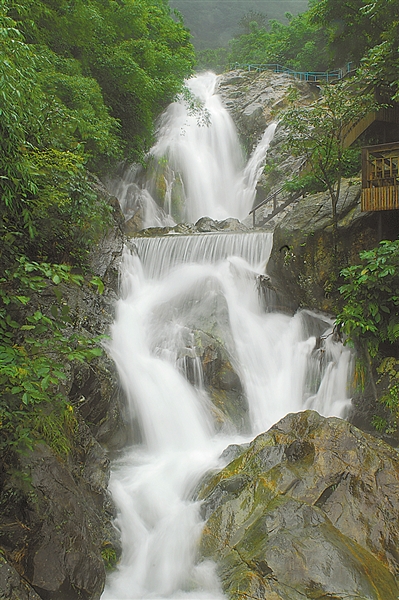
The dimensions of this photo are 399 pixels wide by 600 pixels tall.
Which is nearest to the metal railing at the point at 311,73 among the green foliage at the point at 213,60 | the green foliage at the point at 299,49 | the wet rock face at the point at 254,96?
the green foliage at the point at 299,49

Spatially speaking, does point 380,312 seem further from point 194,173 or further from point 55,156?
point 194,173

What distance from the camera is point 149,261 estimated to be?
1167cm

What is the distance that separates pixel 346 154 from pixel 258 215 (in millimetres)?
7025

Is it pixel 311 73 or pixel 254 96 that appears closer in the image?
pixel 254 96

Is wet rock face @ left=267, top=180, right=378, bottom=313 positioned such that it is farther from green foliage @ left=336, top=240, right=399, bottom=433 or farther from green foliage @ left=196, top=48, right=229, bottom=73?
green foliage @ left=196, top=48, right=229, bottom=73

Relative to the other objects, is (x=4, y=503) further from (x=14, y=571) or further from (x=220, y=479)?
(x=220, y=479)

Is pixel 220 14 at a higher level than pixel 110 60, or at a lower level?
higher

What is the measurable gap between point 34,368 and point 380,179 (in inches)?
290

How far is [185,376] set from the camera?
805 centimetres

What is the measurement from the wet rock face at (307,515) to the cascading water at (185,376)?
369mm

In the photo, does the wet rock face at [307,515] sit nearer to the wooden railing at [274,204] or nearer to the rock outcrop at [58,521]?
the rock outcrop at [58,521]

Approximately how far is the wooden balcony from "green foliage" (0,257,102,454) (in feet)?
21.0

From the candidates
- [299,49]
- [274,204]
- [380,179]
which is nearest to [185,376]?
[380,179]

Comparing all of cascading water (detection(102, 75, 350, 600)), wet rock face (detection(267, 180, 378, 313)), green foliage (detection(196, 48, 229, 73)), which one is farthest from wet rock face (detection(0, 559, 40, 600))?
green foliage (detection(196, 48, 229, 73))
